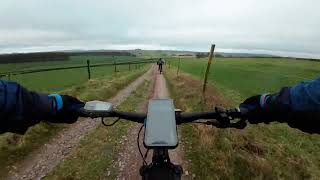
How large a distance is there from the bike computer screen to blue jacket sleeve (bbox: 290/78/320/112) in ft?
2.19

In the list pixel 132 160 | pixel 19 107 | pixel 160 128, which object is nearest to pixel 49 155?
pixel 132 160

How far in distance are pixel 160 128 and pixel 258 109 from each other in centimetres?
75

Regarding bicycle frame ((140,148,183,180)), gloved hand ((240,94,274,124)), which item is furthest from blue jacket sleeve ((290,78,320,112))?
bicycle frame ((140,148,183,180))

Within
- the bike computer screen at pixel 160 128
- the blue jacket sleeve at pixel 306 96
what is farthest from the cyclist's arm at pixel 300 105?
the bike computer screen at pixel 160 128

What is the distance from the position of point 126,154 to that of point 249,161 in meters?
2.92

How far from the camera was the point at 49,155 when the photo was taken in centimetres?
751

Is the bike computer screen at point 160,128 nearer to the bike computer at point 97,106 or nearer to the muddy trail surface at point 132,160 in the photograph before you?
the bike computer at point 97,106

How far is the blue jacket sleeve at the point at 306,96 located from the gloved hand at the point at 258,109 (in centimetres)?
24

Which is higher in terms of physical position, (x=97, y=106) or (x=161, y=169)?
(x=97, y=106)

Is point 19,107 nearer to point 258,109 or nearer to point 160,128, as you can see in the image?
point 160,128

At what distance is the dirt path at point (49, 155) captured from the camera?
6592 millimetres

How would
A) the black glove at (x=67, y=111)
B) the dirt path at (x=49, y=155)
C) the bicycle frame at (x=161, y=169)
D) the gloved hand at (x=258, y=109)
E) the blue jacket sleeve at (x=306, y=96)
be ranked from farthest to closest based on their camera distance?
the dirt path at (x=49, y=155)
the black glove at (x=67, y=111)
the gloved hand at (x=258, y=109)
the bicycle frame at (x=161, y=169)
the blue jacket sleeve at (x=306, y=96)

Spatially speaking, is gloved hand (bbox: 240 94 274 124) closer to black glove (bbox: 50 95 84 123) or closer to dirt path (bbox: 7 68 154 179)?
black glove (bbox: 50 95 84 123)

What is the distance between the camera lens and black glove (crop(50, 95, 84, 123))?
7.09 ft
